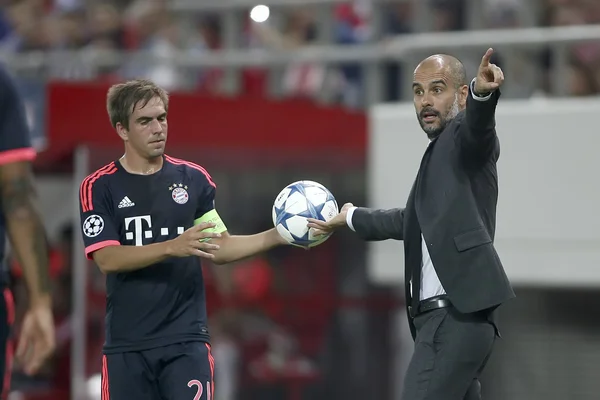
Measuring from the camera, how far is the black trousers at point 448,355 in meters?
5.37

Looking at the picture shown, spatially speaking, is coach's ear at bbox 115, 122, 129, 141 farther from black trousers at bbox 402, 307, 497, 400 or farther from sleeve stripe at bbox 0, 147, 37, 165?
black trousers at bbox 402, 307, 497, 400

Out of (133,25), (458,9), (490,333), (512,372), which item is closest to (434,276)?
(490,333)

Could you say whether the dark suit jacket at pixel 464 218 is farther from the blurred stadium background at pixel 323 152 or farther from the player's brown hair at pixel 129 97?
the blurred stadium background at pixel 323 152

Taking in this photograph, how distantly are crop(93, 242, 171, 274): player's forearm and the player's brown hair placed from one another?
606 millimetres

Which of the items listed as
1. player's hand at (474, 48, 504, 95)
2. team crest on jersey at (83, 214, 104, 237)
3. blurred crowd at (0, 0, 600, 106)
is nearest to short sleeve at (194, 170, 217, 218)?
team crest on jersey at (83, 214, 104, 237)

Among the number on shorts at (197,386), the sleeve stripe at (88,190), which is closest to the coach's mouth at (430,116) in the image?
the sleeve stripe at (88,190)

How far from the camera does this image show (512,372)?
11.0 meters

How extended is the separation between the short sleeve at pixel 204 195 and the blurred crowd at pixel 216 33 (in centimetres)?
538

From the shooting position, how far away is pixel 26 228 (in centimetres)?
490

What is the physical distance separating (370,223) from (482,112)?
42.4 inches

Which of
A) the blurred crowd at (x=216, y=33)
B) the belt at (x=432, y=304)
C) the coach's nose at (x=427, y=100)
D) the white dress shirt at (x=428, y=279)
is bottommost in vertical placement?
the belt at (x=432, y=304)

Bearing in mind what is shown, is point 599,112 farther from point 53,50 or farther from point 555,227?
point 53,50

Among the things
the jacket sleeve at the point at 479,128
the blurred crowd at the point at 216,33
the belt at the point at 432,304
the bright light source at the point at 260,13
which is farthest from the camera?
the bright light source at the point at 260,13

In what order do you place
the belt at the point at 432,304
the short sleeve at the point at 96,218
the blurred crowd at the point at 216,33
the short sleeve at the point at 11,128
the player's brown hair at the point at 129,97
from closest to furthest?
the short sleeve at the point at 11,128
the belt at the point at 432,304
the short sleeve at the point at 96,218
the player's brown hair at the point at 129,97
the blurred crowd at the point at 216,33
